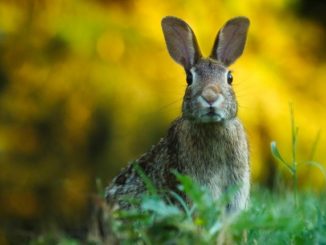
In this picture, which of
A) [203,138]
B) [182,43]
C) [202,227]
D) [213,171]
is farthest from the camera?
Answer: [182,43]

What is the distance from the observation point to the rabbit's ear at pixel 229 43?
16.3ft

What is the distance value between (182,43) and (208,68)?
0.87 ft

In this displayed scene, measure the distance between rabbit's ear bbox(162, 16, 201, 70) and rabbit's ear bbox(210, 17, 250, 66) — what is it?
4.2 inches

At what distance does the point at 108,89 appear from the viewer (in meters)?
8.08

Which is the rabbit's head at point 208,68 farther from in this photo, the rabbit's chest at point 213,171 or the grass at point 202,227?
the grass at point 202,227

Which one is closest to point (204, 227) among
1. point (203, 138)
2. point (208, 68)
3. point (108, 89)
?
point (203, 138)

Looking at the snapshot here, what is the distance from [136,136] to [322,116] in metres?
1.66

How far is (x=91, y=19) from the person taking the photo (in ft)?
26.2

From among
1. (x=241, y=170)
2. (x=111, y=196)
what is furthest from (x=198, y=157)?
(x=111, y=196)

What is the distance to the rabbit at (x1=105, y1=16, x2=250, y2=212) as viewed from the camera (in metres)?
4.54

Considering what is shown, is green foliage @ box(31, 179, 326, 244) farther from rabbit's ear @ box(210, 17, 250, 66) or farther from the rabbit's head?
rabbit's ear @ box(210, 17, 250, 66)

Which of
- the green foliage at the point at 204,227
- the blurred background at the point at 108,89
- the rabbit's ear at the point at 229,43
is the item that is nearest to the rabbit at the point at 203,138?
the rabbit's ear at the point at 229,43

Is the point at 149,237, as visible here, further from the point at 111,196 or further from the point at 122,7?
the point at 122,7

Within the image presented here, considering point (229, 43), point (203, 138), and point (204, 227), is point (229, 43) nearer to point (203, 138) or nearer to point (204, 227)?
point (203, 138)
